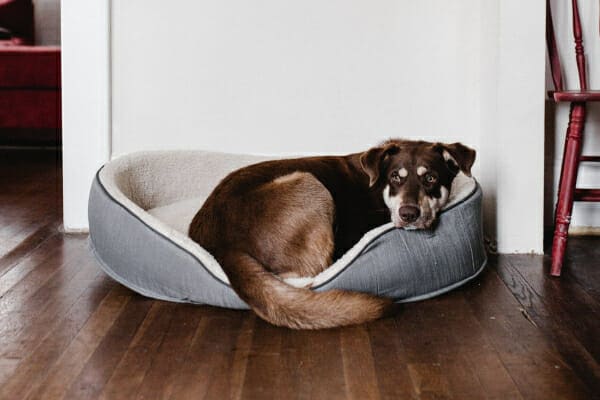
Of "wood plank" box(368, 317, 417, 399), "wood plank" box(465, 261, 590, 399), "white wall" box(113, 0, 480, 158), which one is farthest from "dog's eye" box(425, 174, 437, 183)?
"white wall" box(113, 0, 480, 158)

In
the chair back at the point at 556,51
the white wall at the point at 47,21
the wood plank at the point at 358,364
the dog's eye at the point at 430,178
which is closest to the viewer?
the wood plank at the point at 358,364

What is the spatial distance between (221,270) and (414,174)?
0.73m

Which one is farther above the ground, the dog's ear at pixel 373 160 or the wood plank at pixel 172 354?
the dog's ear at pixel 373 160

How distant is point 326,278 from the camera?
240 centimetres

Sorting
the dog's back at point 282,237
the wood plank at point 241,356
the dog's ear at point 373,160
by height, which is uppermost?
the dog's ear at point 373,160

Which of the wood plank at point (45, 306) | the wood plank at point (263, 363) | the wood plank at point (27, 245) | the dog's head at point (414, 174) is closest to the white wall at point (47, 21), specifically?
the wood plank at point (27, 245)

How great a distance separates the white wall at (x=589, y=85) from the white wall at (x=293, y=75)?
0.40 meters

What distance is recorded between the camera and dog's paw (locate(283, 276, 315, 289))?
240cm

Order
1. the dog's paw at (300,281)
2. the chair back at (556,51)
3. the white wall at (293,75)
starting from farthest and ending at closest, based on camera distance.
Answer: the white wall at (293,75) → the chair back at (556,51) → the dog's paw at (300,281)

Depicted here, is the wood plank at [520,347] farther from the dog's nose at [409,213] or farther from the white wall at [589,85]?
the white wall at [589,85]

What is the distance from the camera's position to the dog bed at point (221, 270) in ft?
8.00

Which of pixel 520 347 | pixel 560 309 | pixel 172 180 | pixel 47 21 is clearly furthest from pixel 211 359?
pixel 47 21

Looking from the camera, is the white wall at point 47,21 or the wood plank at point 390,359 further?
the white wall at point 47,21

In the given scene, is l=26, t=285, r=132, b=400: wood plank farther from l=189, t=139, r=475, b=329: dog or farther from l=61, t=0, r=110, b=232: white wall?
l=61, t=0, r=110, b=232: white wall
